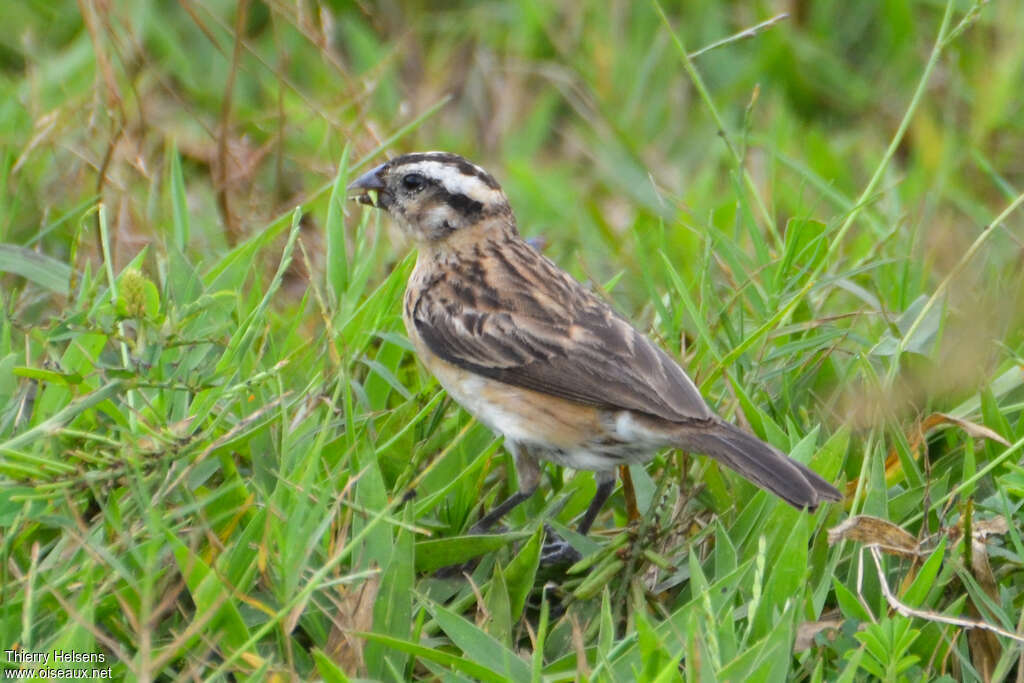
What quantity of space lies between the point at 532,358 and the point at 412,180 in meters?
1.06

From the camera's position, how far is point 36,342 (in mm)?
5078

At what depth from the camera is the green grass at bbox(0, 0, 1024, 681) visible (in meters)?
3.98

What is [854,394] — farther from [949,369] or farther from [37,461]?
[37,461]

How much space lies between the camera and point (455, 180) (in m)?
5.75

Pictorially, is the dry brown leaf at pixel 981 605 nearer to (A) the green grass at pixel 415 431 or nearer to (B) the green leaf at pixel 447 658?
(A) the green grass at pixel 415 431

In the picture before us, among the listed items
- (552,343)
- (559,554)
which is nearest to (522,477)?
(559,554)

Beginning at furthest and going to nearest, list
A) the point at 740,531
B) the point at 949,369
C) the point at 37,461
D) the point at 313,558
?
the point at 949,369 → the point at 740,531 → the point at 313,558 → the point at 37,461

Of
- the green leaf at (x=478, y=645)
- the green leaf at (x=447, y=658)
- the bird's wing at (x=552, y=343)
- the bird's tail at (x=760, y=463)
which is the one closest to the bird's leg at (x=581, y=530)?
the bird's wing at (x=552, y=343)

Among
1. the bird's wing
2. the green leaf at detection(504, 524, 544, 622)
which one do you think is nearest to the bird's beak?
the bird's wing

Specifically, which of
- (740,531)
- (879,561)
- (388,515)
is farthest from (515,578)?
(879,561)

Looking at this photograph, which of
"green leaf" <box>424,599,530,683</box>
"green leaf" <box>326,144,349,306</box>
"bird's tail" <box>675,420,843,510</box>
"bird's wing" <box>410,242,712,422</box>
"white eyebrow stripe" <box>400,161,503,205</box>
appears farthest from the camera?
"white eyebrow stripe" <box>400,161,503,205</box>

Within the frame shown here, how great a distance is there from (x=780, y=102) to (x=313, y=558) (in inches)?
231

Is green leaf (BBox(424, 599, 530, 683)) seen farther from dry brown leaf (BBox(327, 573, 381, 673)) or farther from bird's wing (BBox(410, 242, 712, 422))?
bird's wing (BBox(410, 242, 712, 422))

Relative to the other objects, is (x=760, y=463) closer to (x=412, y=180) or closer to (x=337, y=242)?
(x=337, y=242)
